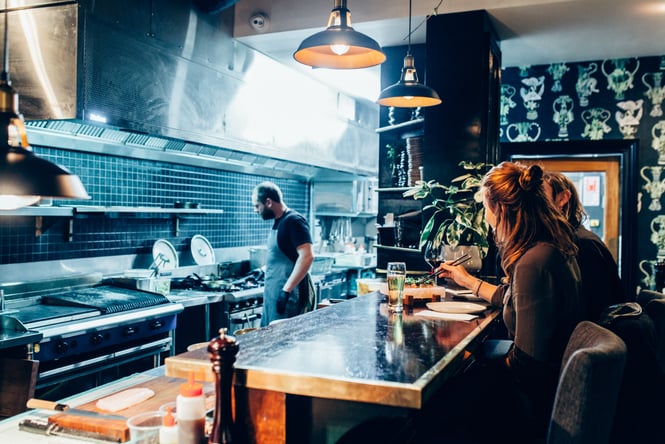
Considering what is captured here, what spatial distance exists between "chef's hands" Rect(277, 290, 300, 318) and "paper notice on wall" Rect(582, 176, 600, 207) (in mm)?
3335

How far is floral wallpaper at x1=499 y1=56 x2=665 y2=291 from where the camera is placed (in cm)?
545

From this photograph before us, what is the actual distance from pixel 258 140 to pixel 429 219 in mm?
Result: 1861

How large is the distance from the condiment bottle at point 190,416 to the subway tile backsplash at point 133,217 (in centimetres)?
292

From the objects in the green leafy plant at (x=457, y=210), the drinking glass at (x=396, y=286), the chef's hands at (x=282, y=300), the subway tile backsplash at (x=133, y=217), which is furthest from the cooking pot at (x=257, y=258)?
the drinking glass at (x=396, y=286)

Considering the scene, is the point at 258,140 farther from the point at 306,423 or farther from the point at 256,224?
the point at 306,423

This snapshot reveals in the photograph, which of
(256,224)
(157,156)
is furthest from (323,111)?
(157,156)

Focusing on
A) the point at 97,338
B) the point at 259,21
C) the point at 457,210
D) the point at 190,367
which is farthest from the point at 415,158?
the point at 190,367

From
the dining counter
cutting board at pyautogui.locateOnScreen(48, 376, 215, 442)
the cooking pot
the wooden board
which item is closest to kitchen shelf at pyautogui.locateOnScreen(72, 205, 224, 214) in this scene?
the cooking pot

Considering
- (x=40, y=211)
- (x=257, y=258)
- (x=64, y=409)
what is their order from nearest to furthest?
(x=64, y=409)
(x=40, y=211)
(x=257, y=258)

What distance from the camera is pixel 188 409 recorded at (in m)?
1.50

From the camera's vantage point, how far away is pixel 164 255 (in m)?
5.12

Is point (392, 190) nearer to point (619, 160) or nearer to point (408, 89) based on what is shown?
point (408, 89)

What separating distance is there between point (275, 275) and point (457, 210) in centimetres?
155

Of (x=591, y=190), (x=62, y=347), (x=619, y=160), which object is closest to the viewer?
(x=62, y=347)
